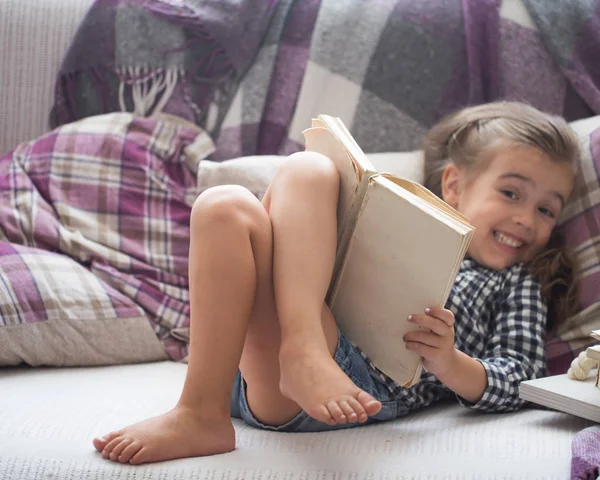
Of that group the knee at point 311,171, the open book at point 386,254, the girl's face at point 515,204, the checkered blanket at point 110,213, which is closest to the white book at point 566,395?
the open book at point 386,254

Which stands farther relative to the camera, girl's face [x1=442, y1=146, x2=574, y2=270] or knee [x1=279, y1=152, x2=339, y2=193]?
girl's face [x1=442, y1=146, x2=574, y2=270]

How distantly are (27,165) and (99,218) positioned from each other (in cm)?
19

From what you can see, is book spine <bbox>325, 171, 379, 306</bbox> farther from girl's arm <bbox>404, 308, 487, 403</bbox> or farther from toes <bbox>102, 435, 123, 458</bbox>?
toes <bbox>102, 435, 123, 458</bbox>

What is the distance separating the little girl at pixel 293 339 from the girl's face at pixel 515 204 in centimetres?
2

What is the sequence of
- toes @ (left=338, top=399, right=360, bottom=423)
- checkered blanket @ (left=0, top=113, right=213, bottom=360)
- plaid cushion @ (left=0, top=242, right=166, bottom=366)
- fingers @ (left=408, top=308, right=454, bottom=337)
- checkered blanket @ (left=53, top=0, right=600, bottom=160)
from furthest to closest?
checkered blanket @ (left=53, top=0, right=600, bottom=160) → checkered blanket @ (left=0, top=113, right=213, bottom=360) → plaid cushion @ (left=0, top=242, right=166, bottom=366) → fingers @ (left=408, top=308, right=454, bottom=337) → toes @ (left=338, top=399, right=360, bottom=423)

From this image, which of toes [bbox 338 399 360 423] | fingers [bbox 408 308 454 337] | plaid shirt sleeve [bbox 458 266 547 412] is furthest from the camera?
plaid shirt sleeve [bbox 458 266 547 412]

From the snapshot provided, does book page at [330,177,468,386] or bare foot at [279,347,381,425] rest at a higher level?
book page at [330,177,468,386]

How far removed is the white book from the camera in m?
Answer: 1.04

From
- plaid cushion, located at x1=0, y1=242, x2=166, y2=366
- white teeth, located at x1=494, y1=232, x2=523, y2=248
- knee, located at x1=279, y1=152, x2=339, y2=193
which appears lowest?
plaid cushion, located at x1=0, y1=242, x2=166, y2=366

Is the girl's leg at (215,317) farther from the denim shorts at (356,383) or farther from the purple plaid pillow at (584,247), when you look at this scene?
Result: the purple plaid pillow at (584,247)

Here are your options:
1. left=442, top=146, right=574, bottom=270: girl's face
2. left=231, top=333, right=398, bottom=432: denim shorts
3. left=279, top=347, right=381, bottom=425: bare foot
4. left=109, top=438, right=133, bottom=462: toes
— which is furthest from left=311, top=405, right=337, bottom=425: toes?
left=442, top=146, right=574, bottom=270: girl's face

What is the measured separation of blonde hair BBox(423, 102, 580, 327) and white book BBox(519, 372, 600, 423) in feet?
0.78

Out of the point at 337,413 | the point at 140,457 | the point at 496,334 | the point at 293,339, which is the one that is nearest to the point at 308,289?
the point at 293,339

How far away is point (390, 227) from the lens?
3.30 ft
